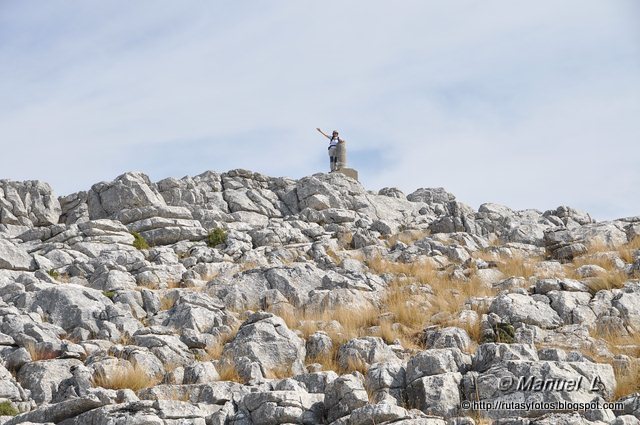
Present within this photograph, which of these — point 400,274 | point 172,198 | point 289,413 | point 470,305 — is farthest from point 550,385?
point 172,198

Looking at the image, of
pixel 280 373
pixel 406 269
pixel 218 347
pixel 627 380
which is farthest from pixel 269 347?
pixel 406 269

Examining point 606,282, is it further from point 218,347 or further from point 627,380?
point 218,347

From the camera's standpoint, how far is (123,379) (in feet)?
51.0

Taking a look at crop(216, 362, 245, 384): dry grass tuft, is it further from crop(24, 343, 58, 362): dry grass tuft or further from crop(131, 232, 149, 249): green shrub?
crop(131, 232, 149, 249): green shrub

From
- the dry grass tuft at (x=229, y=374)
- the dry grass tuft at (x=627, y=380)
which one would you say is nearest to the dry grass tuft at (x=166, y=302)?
the dry grass tuft at (x=229, y=374)

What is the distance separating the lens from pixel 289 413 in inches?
501

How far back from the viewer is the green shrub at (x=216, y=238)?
32750 millimetres

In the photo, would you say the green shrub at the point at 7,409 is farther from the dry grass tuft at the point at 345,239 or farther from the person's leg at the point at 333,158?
the person's leg at the point at 333,158

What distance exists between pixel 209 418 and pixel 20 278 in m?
13.2

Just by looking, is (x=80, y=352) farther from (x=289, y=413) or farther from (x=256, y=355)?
(x=289, y=413)

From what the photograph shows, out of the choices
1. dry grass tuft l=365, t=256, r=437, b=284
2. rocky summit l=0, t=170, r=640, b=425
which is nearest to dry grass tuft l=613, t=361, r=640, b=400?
rocky summit l=0, t=170, r=640, b=425

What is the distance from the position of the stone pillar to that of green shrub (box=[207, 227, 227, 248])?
13.3m

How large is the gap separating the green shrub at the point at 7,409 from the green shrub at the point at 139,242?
57.6ft

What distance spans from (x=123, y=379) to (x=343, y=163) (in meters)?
31.2
